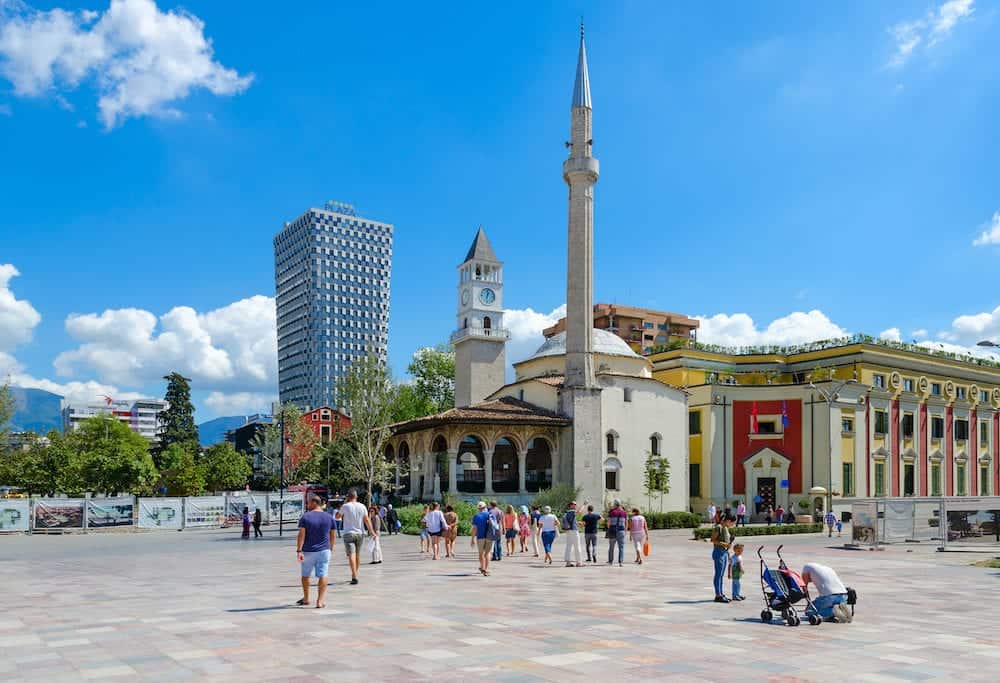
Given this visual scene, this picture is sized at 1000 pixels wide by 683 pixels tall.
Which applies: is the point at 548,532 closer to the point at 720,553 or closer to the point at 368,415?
the point at 720,553

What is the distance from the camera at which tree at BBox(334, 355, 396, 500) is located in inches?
1762

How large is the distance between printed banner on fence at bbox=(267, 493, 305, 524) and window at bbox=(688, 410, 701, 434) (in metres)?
24.7

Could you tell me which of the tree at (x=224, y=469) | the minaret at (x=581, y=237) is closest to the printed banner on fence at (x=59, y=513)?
the minaret at (x=581, y=237)

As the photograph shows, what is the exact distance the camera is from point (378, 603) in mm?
13891

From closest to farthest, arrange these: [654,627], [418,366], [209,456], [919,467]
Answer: [654,627], [919,467], [209,456], [418,366]

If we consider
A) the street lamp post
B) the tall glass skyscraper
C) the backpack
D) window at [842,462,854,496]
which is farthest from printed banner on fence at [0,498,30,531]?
the tall glass skyscraper

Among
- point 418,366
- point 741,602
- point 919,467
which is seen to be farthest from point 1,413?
point 919,467

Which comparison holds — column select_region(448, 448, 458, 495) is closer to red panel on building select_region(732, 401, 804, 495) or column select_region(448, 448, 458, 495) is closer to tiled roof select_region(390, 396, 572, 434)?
tiled roof select_region(390, 396, 572, 434)

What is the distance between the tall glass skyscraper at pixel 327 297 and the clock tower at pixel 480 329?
104 meters

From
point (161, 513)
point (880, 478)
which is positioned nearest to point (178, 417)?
point (161, 513)

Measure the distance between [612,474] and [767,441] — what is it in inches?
492

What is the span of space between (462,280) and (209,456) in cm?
2874

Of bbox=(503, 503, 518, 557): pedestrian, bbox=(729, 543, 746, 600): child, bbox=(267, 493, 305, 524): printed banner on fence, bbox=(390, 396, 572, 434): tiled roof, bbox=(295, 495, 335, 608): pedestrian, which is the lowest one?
bbox=(267, 493, 305, 524): printed banner on fence

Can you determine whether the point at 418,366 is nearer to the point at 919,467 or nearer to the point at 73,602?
the point at 919,467
